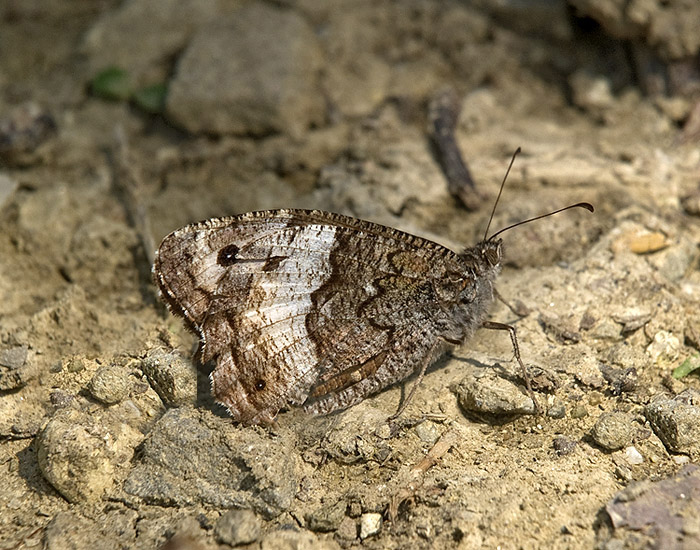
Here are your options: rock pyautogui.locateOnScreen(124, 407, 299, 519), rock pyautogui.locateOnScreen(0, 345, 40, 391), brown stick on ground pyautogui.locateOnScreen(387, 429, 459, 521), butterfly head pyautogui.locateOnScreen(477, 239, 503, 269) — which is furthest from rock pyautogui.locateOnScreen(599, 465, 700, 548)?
rock pyautogui.locateOnScreen(0, 345, 40, 391)

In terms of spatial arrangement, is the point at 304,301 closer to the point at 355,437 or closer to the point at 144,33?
the point at 355,437

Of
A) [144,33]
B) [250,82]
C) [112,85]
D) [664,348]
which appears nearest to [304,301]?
[664,348]

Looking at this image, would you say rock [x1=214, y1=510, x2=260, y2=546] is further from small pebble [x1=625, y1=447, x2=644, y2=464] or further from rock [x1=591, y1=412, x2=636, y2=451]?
small pebble [x1=625, y1=447, x2=644, y2=464]

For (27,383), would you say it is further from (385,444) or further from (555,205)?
(555,205)

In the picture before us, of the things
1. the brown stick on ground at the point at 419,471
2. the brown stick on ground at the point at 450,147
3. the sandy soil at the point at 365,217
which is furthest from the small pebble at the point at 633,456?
the brown stick on ground at the point at 450,147

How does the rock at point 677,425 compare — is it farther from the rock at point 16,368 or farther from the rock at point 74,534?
the rock at point 16,368

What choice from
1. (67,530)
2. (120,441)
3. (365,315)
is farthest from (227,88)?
(67,530)
